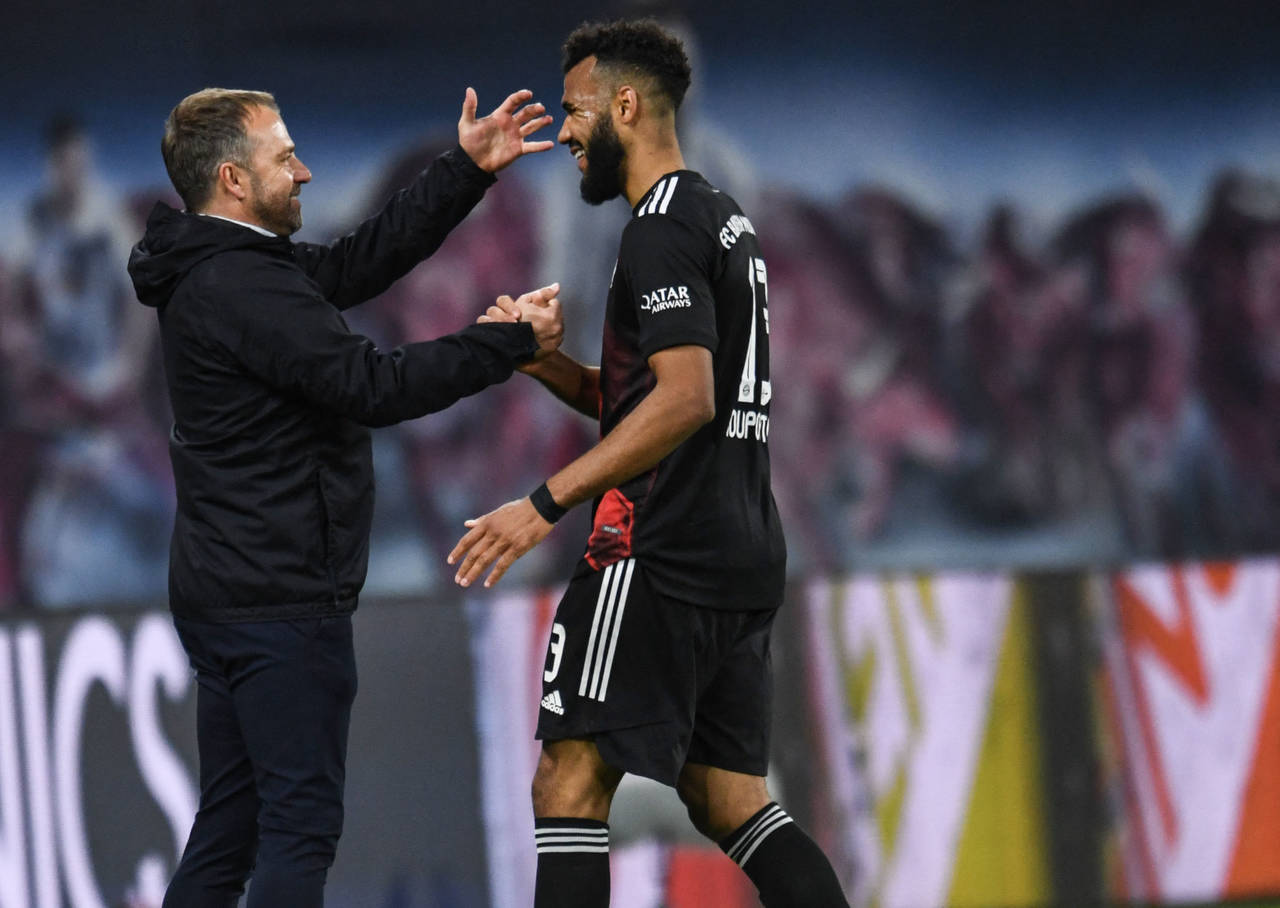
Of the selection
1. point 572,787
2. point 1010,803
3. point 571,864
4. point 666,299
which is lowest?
point 1010,803

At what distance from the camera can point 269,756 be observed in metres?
2.82

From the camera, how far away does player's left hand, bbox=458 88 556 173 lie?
3.26 m

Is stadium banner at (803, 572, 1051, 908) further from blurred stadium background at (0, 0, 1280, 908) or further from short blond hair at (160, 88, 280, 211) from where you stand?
short blond hair at (160, 88, 280, 211)

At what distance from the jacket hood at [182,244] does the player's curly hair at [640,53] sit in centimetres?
72

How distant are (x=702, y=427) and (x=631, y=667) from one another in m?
0.46

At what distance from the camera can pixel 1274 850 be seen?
14.8ft

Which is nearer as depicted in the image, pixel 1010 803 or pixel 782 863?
pixel 782 863

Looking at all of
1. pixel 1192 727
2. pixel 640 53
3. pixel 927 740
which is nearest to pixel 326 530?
pixel 640 53

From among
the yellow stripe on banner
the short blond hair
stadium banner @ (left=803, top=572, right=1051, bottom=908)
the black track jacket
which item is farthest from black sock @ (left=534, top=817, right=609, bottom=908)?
the yellow stripe on banner

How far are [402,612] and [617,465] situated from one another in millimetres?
1618

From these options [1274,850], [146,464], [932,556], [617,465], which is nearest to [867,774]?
[1274,850]

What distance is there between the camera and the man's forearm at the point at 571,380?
3.27 m

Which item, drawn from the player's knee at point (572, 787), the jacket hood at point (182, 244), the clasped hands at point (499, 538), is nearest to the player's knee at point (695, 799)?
the player's knee at point (572, 787)

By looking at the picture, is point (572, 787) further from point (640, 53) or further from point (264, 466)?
point (640, 53)
